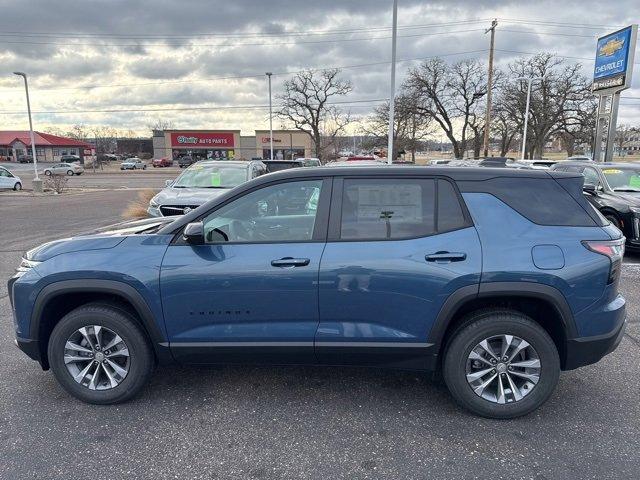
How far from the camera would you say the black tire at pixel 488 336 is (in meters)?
2.90

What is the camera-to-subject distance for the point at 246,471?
2.51 meters

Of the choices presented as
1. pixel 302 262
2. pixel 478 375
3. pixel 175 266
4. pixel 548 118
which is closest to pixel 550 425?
pixel 478 375

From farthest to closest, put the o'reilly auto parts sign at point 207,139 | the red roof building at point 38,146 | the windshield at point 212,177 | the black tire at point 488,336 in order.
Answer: the o'reilly auto parts sign at point 207,139 → the red roof building at point 38,146 → the windshield at point 212,177 → the black tire at point 488,336

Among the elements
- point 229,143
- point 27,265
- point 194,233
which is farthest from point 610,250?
point 229,143

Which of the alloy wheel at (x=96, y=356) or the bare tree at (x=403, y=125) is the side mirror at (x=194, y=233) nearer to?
the alloy wheel at (x=96, y=356)

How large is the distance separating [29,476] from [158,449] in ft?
2.22

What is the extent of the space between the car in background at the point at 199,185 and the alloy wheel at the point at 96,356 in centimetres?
466

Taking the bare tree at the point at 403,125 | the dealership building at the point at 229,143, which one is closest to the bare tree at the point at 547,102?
the bare tree at the point at 403,125

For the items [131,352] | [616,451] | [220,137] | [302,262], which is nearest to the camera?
[616,451]

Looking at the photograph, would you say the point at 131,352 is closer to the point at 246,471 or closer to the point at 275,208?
the point at 246,471

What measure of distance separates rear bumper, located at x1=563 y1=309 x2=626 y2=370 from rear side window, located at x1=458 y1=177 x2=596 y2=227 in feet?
2.45

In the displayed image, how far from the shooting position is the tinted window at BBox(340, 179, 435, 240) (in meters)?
2.93

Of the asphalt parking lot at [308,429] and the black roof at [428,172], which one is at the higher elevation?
the black roof at [428,172]

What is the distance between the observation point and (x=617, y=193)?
8.27m
